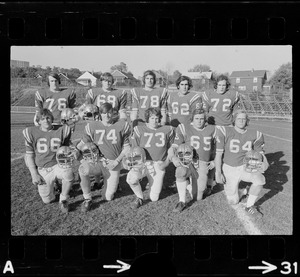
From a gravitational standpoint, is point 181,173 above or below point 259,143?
below

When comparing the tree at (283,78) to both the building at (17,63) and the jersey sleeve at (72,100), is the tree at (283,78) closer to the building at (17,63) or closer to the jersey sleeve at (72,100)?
the jersey sleeve at (72,100)

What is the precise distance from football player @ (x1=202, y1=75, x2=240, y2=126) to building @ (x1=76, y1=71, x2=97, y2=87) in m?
1.08

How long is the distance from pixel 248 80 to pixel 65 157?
1955 mm

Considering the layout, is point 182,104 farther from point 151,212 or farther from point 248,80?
point 151,212

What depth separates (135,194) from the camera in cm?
310

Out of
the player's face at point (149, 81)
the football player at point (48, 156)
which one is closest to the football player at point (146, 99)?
the player's face at point (149, 81)

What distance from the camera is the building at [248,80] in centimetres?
298

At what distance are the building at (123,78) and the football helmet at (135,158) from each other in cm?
64

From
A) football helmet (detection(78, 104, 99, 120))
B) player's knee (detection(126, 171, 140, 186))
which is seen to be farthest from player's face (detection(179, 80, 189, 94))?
player's knee (detection(126, 171, 140, 186))

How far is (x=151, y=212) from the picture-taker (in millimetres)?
3043

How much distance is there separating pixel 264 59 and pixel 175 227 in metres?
1.81
